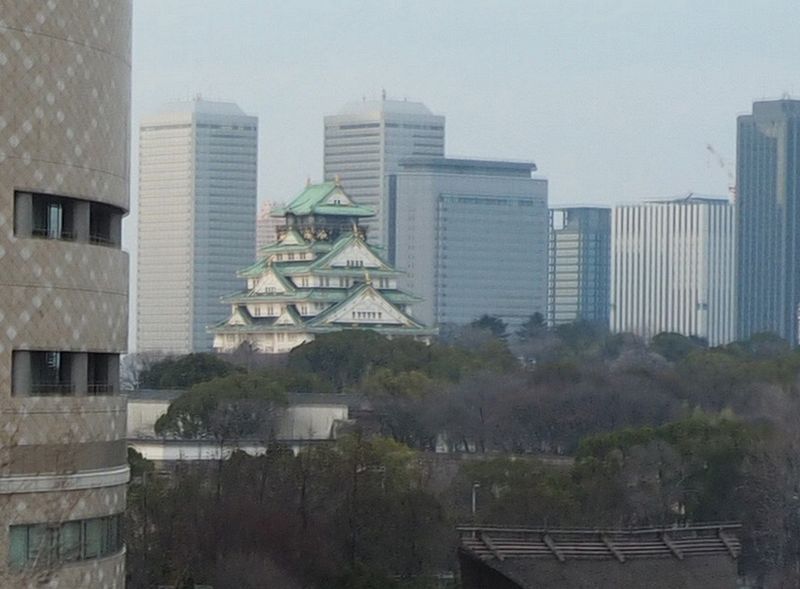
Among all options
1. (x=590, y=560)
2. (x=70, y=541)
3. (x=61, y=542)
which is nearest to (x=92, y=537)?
(x=70, y=541)

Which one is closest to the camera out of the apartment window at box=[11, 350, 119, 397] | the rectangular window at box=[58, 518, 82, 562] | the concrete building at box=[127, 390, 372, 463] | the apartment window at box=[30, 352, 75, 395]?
the apartment window at box=[11, 350, 119, 397]

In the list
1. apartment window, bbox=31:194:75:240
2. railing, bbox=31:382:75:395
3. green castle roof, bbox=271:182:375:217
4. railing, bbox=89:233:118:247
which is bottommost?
railing, bbox=31:382:75:395

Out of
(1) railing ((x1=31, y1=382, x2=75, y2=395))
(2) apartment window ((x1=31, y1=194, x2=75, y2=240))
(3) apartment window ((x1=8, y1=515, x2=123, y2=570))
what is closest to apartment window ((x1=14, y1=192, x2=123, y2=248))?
(2) apartment window ((x1=31, y1=194, x2=75, y2=240))

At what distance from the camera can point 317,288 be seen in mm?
169375

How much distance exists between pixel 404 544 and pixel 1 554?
88.7ft

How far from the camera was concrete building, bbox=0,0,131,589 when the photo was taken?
35.1 meters

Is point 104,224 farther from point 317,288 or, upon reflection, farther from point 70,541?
point 317,288

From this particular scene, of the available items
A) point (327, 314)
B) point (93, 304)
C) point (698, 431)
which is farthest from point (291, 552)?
point (327, 314)

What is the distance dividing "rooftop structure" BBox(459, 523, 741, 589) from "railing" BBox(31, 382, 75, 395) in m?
5.53

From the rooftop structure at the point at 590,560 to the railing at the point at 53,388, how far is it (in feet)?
18.1

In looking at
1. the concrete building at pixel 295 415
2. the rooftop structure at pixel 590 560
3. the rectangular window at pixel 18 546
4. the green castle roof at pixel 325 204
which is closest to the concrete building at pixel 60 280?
the rectangular window at pixel 18 546

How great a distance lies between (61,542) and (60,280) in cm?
325

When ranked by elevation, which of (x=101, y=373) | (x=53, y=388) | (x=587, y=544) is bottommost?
(x=587, y=544)

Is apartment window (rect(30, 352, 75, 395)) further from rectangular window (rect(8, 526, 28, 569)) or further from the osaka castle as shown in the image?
the osaka castle
